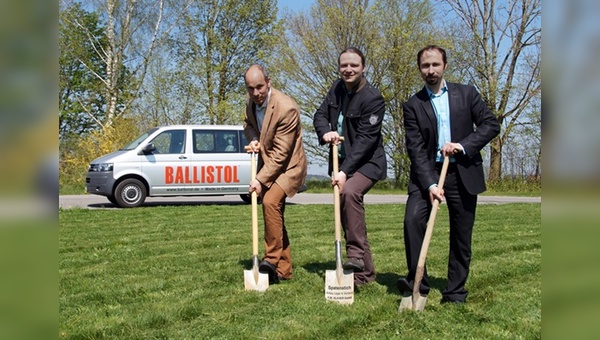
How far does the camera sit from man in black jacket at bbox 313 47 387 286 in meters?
5.69

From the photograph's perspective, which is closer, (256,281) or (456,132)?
(456,132)

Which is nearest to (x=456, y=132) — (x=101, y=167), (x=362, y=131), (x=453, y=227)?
(x=453, y=227)

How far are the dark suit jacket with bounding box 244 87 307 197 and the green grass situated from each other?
948 millimetres

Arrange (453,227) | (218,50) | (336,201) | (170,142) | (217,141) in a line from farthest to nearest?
(218,50)
(217,141)
(170,142)
(336,201)
(453,227)

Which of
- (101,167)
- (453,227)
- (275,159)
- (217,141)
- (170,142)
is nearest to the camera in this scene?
(453,227)

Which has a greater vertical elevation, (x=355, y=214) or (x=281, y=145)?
(x=281, y=145)

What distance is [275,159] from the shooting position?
233 inches

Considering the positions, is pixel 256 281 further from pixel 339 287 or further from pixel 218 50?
pixel 218 50

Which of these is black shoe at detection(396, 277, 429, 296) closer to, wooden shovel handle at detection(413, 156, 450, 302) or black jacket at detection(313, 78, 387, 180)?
wooden shovel handle at detection(413, 156, 450, 302)

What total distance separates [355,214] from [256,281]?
104 centimetres

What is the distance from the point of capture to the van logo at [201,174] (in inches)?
615

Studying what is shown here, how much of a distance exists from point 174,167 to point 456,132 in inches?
Result: 452

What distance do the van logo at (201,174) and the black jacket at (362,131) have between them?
1013 centimetres

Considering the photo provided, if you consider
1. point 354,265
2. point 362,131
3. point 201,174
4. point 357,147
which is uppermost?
point 362,131
